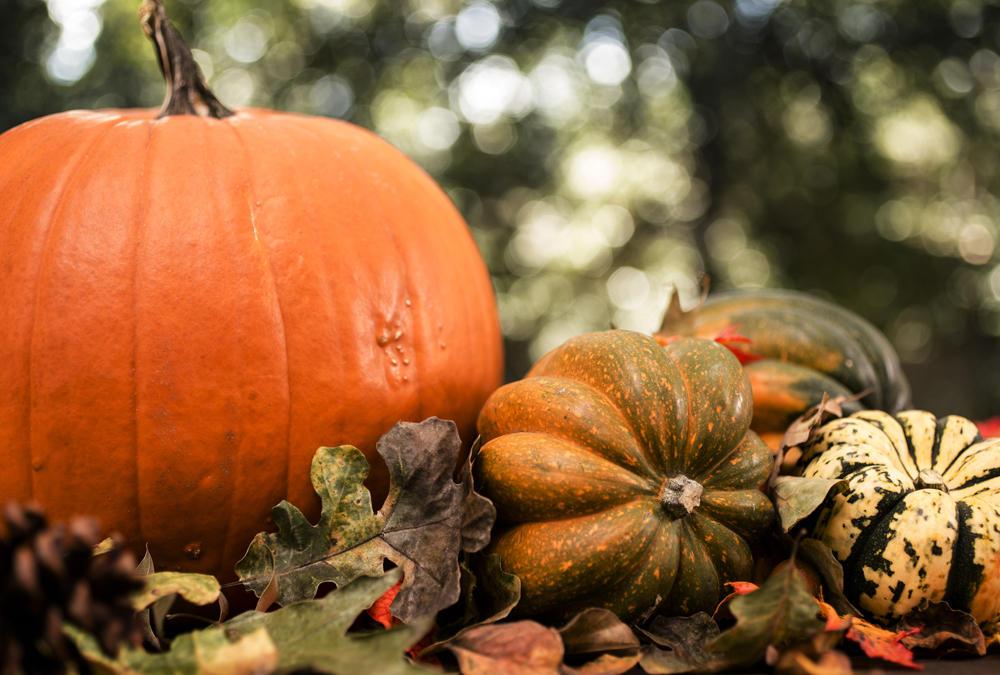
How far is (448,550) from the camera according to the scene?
51.3 inches

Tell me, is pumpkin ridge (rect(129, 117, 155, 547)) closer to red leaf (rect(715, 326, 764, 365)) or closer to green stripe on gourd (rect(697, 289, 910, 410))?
red leaf (rect(715, 326, 764, 365))

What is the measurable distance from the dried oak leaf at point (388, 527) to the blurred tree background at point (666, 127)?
7.16m

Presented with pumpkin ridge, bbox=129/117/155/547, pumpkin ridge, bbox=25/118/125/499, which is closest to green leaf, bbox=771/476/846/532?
pumpkin ridge, bbox=129/117/155/547

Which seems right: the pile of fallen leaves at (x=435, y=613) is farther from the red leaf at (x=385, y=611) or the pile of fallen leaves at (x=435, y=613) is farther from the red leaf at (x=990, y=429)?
the red leaf at (x=990, y=429)

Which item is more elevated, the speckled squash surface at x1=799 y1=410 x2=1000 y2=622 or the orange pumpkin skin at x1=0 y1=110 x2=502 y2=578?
the orange pumpkin skin at x1=0 y1=110 x2=502 y2=578

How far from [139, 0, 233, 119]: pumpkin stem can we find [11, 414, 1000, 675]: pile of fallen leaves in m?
0.95

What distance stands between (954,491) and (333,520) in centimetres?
112

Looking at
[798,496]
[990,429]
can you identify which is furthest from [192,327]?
[990,429]

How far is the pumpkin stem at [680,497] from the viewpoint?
130 centimetres

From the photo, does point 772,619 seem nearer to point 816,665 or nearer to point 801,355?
point 816,665

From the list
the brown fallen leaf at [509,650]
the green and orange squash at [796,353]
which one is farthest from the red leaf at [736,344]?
the brown fallen leaf at [509,650]

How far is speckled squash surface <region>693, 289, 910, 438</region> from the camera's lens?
1.92 m

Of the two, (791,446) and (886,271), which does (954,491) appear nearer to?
(791,446)

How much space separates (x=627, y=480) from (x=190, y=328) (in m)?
0.84
